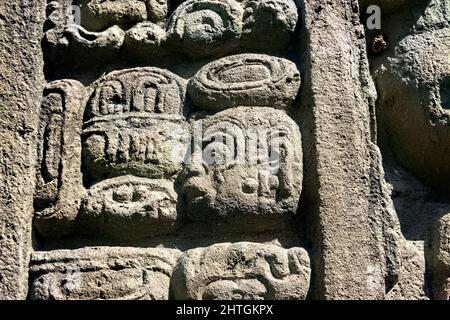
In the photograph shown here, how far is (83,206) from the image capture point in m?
2.61

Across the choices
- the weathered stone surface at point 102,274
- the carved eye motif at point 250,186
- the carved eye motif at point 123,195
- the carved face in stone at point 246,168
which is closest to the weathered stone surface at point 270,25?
the carved face in stone at point 246,168

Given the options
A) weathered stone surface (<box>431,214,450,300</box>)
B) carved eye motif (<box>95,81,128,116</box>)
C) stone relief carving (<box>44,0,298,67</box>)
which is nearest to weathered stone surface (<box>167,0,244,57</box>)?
stone relief carving (<box>44,0,298,67</box>)

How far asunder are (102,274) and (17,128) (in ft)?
1.60

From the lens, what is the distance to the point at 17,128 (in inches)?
105

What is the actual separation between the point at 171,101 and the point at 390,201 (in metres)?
0.68

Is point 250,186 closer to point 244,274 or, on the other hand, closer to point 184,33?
point 244,274

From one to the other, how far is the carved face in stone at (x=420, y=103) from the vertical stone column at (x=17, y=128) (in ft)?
3.46

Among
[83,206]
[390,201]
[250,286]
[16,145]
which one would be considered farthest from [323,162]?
[16,145]

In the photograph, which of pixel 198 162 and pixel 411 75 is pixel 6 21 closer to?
pixel 198 162

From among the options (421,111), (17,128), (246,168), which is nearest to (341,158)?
(246,168)

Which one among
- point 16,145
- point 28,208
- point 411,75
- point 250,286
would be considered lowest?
point 250,286

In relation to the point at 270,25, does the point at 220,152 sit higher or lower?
lower

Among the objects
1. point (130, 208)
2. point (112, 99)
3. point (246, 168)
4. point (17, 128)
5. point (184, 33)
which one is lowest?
point (130, 208)

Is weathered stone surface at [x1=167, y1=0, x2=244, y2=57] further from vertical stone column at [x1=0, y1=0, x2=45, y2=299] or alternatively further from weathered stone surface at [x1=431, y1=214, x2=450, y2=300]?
weathered stone surface at [x1=431, y1=214, x2=450, y2=300]
